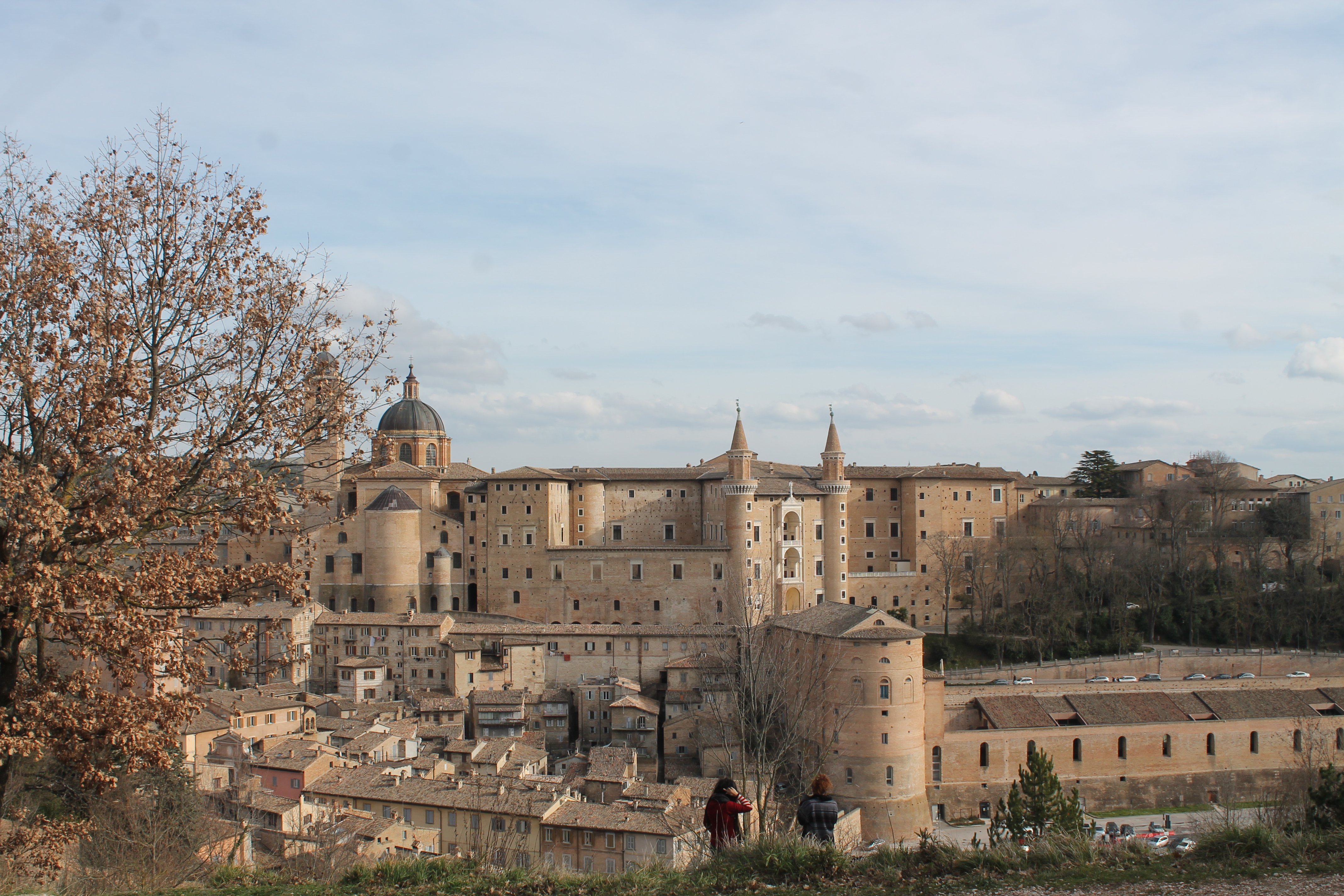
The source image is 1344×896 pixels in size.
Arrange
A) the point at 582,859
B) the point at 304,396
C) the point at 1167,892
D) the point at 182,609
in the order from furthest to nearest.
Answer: the point at 582,859 < the point at 304,396 < the point at 182,609 < the point at 1167,892

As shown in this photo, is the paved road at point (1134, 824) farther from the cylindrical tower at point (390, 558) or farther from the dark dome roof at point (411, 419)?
the dark dome roof at point (411, 419)

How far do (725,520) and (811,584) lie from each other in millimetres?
5767

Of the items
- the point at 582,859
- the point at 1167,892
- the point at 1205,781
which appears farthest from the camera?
the point at 1205,781

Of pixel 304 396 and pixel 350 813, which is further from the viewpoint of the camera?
pixel 350 813

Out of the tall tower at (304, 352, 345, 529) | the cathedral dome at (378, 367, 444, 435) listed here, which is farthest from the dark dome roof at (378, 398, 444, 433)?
the tall tower at (304, 352, 345, 529)

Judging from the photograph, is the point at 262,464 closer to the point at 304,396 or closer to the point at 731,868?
the point at 304,396

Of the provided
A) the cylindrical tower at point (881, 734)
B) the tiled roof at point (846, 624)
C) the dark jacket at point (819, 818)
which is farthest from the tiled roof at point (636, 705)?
the dark jacket at point (819, 818)

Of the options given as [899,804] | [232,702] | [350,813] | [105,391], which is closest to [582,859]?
[350,813]

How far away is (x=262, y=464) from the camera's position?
10711mm

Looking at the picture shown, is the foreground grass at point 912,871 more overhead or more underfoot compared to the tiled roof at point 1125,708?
more overhead

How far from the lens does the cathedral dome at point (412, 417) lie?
197 ft

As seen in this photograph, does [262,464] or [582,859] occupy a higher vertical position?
[262,464]

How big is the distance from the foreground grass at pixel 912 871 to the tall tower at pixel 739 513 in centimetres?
3927

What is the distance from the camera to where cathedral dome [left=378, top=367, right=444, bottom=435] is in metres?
60.0
